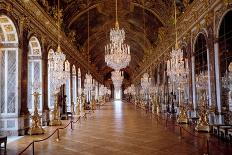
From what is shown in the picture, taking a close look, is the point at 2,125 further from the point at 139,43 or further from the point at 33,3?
the point at 139,43

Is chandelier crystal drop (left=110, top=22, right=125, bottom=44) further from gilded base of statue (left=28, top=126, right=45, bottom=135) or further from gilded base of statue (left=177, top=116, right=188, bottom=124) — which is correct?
gilded base of statue (left=177, top=116, right=188, bottom=124)

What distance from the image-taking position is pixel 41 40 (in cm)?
Result: 1405

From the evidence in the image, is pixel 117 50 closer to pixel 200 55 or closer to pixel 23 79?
pixel 23 79

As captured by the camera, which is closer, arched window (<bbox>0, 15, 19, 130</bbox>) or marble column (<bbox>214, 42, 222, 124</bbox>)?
marble column (<bbox>214, 42, 222, 124</bbox>)

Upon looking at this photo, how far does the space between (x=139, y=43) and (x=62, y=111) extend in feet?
58.6

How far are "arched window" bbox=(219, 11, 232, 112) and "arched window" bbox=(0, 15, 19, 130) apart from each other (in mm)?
8004

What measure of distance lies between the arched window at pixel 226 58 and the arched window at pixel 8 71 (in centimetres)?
800

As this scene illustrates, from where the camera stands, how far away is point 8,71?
1071 cm

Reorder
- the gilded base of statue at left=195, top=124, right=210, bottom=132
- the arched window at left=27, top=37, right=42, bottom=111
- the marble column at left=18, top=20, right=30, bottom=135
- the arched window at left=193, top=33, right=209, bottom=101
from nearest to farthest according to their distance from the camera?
the gilded base of statue at left=195, top=124, right=210, bottom=132, the marble column at left=18, top=20, right=30, bottom=135, the arched window at left=193, top=33, right=209, bottom=101, the arched window at left=27, top=37, right=42, bottom=111

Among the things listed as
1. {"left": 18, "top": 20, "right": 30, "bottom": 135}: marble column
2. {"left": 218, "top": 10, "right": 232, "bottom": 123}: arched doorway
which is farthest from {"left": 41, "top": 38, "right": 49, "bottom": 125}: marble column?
{"left": 218, "top": 10, "right": 232, "bottom": 123}: arched doorway

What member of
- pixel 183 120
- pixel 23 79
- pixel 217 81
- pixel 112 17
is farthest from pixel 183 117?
pixel 112 17

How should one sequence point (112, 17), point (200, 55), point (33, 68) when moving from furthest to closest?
point (112, 17)
point (33, 68)
point (200, 55)

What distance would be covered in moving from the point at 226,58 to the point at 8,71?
8.45 m

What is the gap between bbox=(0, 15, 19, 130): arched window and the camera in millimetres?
10484
